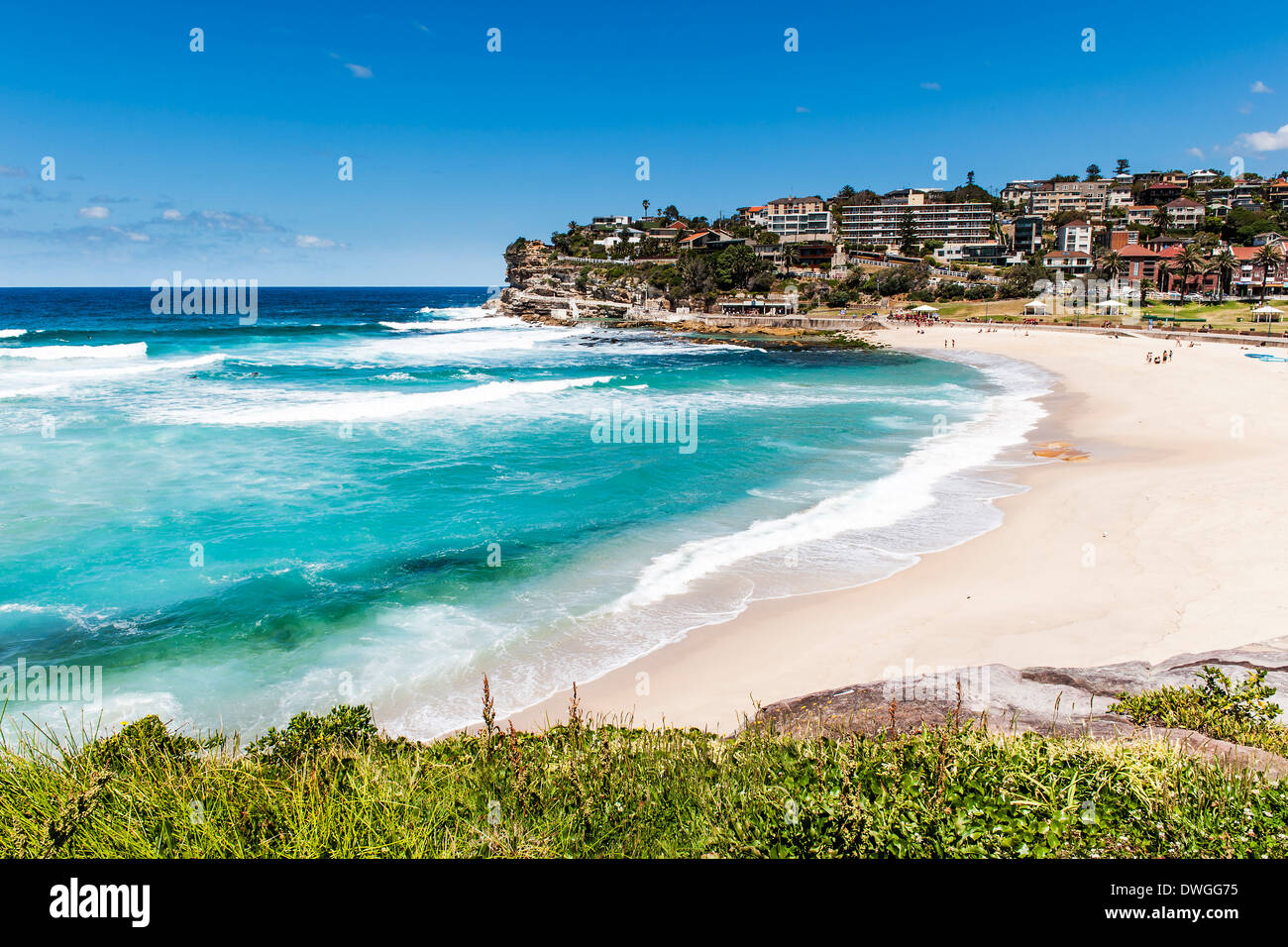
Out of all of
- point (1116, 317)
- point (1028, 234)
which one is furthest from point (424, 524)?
point (1028, 234)

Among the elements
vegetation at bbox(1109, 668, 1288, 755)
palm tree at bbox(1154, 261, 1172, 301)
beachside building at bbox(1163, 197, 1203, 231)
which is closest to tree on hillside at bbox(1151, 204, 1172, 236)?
beachside building at bbox(1163, 197, 1203, 231)

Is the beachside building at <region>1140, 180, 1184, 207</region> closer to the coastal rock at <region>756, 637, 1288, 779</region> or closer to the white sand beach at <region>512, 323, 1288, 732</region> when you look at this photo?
the white sand beach at <region>512, 323, 1288, 732</region>

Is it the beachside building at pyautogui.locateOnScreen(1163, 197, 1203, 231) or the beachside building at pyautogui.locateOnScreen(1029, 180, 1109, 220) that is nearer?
the beachside building at pyautogui.locateOnScreen(1163, 197, 1203, 231)

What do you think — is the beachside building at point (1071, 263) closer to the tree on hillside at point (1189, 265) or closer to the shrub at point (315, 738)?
the tree on hillside at point (1189, 265)

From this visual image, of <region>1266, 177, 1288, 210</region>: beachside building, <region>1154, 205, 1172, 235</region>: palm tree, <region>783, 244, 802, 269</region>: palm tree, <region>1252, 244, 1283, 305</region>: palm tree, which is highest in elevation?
<region>1266, 177, 1288, 210</region>: beachside building
